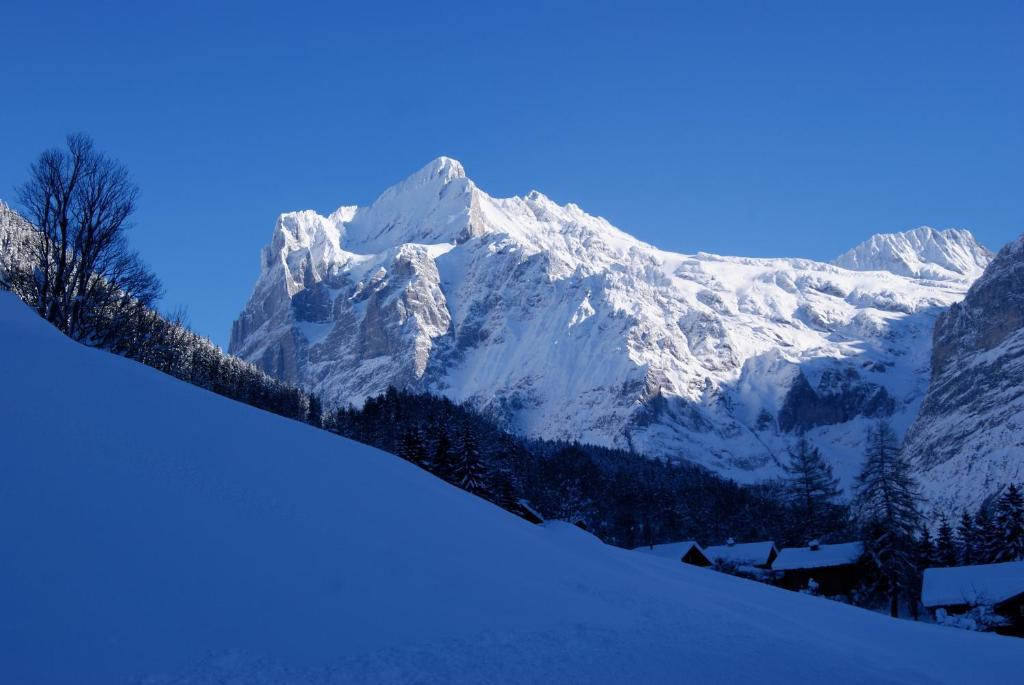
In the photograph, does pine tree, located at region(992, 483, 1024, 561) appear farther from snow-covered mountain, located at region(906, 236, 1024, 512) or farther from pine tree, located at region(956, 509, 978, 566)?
snow-covered mountain, located at region(906, 236, 1024, 512)

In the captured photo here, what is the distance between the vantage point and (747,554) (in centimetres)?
6234

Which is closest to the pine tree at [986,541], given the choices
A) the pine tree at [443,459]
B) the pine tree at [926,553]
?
the pine tree at [926,553]

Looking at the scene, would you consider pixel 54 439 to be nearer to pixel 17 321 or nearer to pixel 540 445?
pixel 17 321

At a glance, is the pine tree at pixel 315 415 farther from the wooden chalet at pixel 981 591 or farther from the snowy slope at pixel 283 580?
the snowy slope at pixel 283 580

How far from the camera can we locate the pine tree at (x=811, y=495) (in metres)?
60.7

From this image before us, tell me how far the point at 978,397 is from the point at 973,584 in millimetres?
124890

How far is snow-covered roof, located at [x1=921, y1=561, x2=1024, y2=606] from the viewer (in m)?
35.1

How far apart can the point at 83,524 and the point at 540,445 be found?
127577 mm

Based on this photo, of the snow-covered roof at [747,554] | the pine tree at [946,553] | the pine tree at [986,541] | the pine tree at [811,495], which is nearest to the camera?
the pine tree at [986,541]

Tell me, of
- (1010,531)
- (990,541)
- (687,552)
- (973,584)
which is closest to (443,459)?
(687,552)

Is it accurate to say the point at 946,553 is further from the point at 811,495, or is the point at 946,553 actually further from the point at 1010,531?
the point at 811,495

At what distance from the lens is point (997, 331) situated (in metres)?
162

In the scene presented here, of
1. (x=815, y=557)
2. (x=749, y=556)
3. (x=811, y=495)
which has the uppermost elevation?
(x=811, y=495)

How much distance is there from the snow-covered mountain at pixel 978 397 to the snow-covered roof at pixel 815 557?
52024 mm
